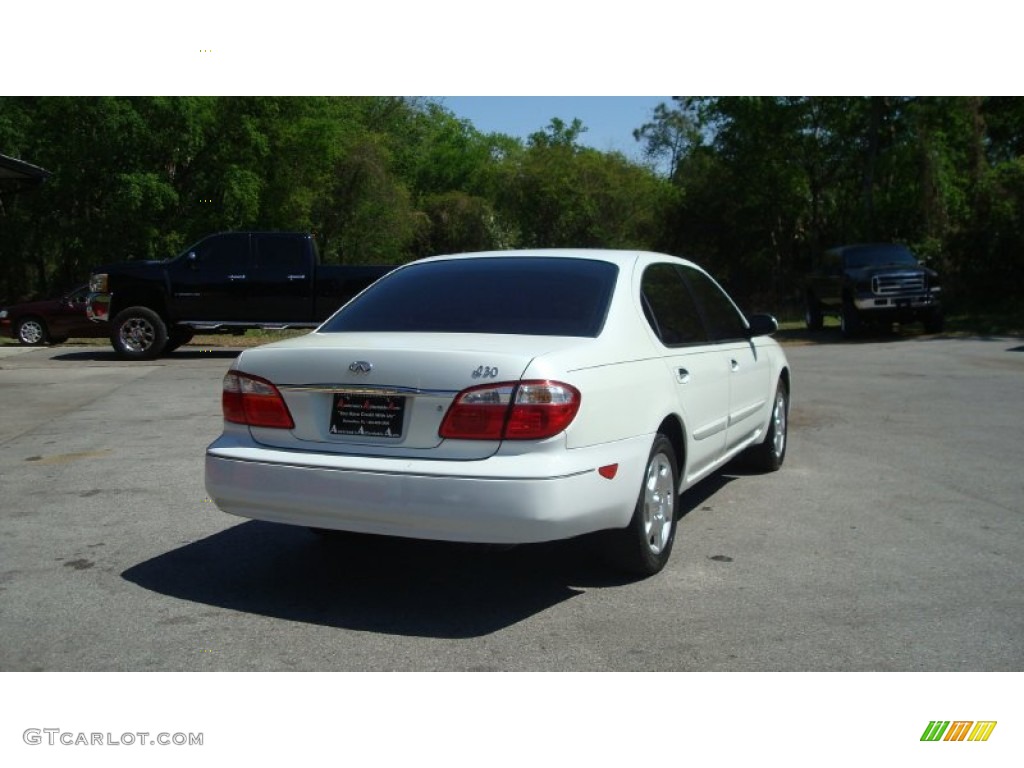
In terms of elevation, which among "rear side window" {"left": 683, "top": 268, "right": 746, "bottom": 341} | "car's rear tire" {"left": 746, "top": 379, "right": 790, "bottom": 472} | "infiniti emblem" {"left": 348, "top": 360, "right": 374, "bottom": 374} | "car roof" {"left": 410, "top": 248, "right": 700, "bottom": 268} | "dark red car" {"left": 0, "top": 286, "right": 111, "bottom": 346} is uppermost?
"car roof" {"left": 410, "top": 248, "right": 700, "bottom": 268}

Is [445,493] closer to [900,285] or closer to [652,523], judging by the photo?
[652,523]

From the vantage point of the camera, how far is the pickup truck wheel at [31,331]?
23328mm

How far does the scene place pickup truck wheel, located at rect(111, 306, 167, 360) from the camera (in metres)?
18.2

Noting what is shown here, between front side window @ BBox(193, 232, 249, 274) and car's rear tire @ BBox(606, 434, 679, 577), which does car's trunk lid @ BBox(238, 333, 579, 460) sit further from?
front side window @ BBox(193, 232, 249, 274)

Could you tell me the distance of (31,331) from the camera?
23.4 meters

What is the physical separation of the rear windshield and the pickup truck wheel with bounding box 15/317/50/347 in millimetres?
20175

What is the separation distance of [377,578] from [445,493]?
1119mm

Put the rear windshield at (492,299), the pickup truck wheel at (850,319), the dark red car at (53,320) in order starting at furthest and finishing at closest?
1. the dark red car at (53,320)
2. the pickup truck wheel at (850,319)
3. the rear windshield at (492,299)

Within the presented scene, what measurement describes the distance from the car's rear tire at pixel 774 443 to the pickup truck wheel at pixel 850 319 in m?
14.7

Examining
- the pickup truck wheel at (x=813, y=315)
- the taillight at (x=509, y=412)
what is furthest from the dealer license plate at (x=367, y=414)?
the pickup truck wheel at (x=813, y=315)

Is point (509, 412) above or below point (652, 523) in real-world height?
above

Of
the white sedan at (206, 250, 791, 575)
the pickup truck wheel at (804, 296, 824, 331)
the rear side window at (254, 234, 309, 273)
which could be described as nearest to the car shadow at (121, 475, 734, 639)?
the white sedan at (206, 250, 791, 575)

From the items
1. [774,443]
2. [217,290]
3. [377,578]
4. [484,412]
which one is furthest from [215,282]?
[484,412]
